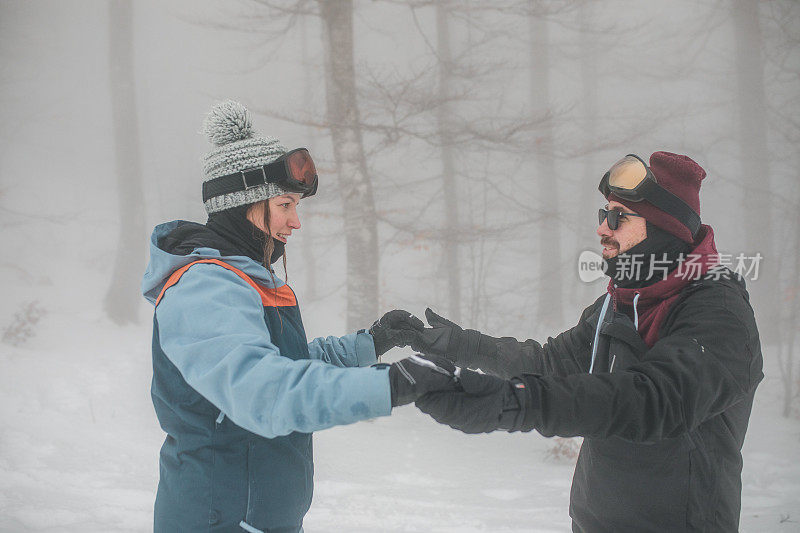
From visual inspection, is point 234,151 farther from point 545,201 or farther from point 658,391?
point 545,201

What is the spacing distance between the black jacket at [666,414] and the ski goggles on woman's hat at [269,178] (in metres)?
1.05

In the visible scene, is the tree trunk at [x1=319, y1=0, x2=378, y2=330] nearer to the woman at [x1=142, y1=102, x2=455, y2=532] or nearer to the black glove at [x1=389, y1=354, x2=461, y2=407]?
the woman at [x1=142, y1=102, x2=455, y2=532]

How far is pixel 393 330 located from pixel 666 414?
1.27m

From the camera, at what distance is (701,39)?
10.6m

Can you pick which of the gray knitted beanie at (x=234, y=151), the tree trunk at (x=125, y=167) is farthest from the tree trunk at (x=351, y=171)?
the tree trunk at (x=125, y=167)

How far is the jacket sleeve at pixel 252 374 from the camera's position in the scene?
1216 mm

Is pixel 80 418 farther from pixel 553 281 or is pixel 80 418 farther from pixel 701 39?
pixel 701 39

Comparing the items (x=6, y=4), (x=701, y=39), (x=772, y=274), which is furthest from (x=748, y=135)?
(x=6, y=4)

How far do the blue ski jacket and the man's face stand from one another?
1.22 m

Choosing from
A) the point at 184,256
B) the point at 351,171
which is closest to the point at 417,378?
the point at 184,256

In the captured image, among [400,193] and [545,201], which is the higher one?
[400,193]

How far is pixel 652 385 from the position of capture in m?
1.42

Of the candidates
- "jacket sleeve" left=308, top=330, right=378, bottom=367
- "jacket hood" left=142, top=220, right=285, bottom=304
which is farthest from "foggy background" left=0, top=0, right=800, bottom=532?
"jacket sleeve" left=308, top=330, right=378, bottom=367

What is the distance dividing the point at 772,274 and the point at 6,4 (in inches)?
765
